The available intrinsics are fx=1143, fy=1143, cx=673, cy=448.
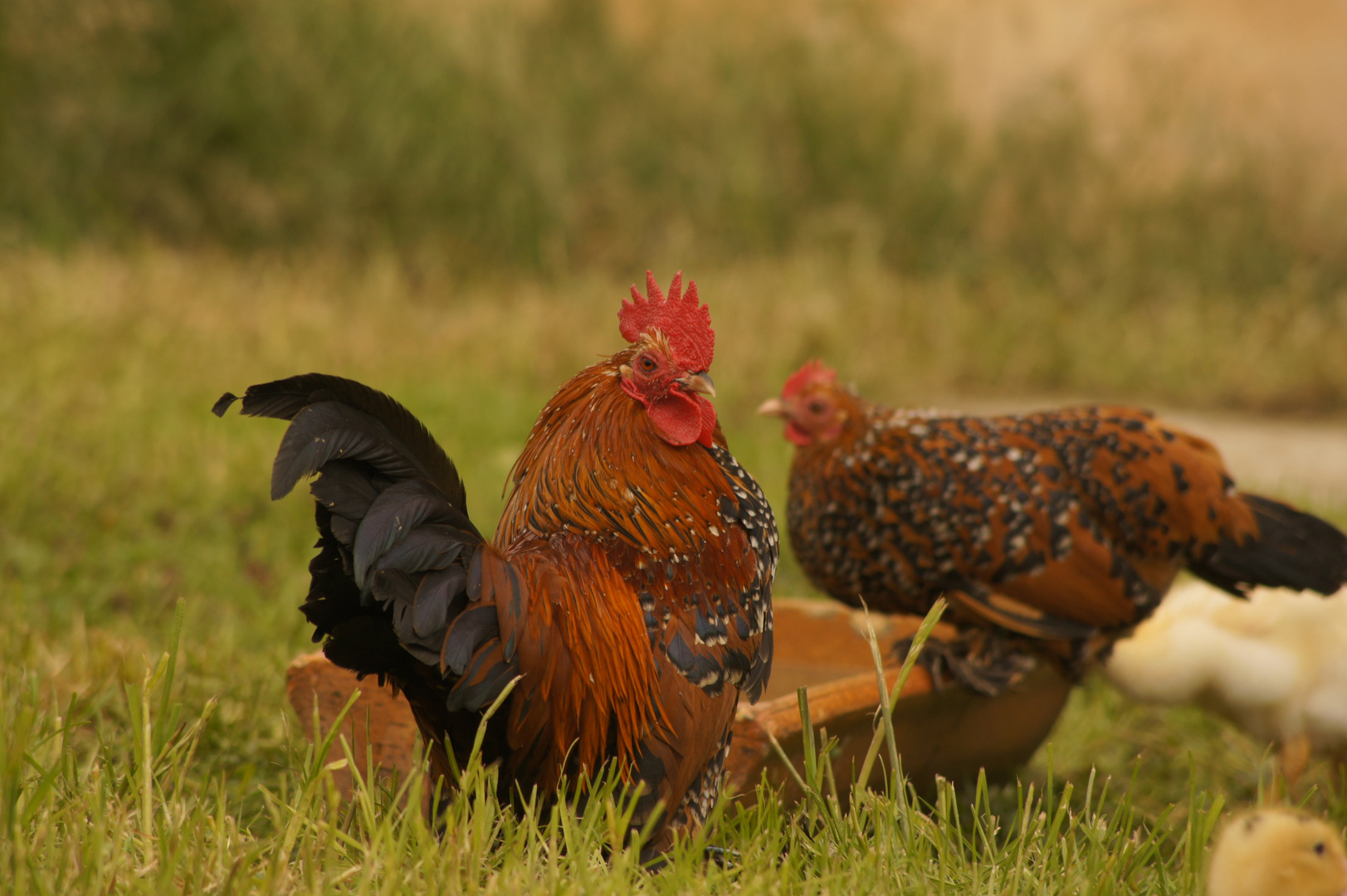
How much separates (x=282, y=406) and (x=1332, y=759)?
129 inches

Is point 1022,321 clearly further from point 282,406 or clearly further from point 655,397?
point 282,406

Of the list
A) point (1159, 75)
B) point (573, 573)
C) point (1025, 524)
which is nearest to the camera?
point (573, 573)

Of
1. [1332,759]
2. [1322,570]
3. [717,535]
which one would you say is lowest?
[1332,759]

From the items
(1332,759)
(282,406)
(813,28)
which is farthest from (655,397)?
(813,28)

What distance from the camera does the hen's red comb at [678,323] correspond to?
2258 mm

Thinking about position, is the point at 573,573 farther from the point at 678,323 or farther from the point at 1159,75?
the point at 1159,75

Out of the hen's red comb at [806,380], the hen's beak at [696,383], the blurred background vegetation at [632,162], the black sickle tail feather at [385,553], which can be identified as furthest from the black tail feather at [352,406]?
the blurred background vegetation at [632,162]

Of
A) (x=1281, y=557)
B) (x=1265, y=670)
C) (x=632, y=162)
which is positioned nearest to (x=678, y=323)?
(x=1281, y=557)

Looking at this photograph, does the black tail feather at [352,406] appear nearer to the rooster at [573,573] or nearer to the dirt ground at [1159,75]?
the rooster at [573,573]

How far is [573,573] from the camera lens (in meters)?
2.07

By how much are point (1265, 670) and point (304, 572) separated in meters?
3.36

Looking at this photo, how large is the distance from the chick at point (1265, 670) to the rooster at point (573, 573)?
1.59 metres

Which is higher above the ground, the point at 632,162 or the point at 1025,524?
the point at 632,162

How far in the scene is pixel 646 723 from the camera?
2.08 metres
